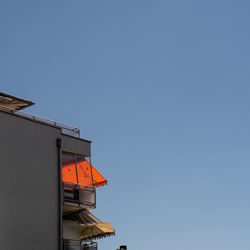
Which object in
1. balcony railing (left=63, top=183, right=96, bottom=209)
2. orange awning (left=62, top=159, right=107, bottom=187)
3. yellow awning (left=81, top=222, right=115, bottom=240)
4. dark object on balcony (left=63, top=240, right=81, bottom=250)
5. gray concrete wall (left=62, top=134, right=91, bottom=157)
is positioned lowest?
dark object on balcony (left=63, top=240, right=81, bottom=250)

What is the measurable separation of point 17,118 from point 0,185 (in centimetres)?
382

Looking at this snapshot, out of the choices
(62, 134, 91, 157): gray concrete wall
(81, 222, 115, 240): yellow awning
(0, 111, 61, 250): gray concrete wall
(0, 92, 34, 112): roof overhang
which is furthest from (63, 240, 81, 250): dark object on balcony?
(0, 92, 34, 112): roof overhang

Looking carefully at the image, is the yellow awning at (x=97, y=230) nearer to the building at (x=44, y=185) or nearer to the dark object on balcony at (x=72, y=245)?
Result: the building at (x=44, y=185)

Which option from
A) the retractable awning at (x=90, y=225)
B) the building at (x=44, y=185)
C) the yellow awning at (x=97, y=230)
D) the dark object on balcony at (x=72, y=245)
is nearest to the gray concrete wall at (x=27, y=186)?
the building at (x=44, y=185)

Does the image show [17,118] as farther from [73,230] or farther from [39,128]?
[73,230]

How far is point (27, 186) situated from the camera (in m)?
24.3

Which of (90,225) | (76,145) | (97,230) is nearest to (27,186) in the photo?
(76,145)

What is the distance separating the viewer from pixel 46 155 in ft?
85.4

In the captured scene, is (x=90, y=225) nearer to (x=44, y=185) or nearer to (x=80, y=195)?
(x=80, y=195)

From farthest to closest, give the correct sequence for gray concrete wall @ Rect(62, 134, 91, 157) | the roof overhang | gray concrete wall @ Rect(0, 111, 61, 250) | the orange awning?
the roof overhang → gray concrete wall @ Rect(62, 134, 91, 157) → the orange awning → gray concrete wall @ Rect(0, 111, 61, 250)

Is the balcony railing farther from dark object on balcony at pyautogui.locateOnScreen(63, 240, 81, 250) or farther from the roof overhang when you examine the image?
the roof overhang

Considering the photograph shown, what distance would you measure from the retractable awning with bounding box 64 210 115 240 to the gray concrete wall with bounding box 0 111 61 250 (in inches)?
118

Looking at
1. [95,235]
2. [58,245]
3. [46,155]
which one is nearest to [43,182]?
[46,155]

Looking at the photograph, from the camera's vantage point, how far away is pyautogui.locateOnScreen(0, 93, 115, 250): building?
2338cm
